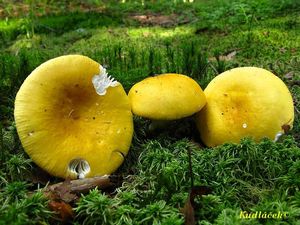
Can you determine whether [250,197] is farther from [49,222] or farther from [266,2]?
[266,2]

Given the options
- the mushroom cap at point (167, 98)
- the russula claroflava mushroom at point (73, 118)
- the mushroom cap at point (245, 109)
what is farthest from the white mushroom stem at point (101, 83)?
the mushroom cap at point (245, 109)

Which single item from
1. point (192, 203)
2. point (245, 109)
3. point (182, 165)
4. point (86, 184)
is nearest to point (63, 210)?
point (86, 184)

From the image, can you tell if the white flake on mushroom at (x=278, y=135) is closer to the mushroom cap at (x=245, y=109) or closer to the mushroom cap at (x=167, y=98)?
the mushroom cap at (x=245, y=109)

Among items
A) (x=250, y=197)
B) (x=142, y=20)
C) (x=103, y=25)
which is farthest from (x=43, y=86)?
(x=142, y=20)

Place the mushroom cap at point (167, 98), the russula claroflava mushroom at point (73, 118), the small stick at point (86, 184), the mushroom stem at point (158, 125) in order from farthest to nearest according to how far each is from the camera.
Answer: the mushroom stem at point (158, 125), the mushroom cap at point (167, 98), the russula claroflava mushroom at point (73, 118), the small stick at point (86, 184)

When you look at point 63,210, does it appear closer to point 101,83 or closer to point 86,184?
point 86,184

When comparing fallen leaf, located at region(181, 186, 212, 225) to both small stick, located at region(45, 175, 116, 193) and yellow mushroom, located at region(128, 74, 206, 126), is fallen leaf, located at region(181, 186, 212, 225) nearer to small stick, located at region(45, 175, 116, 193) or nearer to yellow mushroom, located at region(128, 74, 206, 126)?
small stick, located at region(45, 175, 116, 193)

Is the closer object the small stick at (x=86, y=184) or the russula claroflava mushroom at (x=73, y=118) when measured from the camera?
the small stick at (x=86, y=184)
